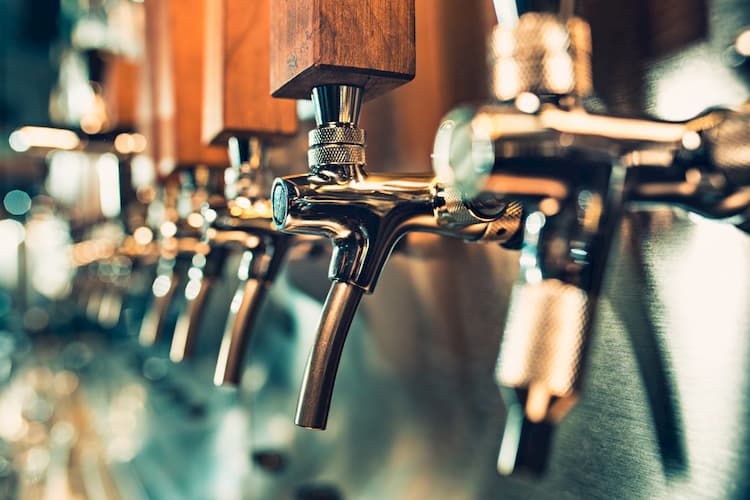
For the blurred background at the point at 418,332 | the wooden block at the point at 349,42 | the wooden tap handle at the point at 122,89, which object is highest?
the wooden tap handle at the point at 122,89

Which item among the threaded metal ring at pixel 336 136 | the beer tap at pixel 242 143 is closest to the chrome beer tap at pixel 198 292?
the beer tap at pixel 242 143

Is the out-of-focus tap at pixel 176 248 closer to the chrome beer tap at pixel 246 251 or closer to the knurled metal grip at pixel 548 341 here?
the chrome beer tap at pixel 246 251

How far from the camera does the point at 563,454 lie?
1.90 ft

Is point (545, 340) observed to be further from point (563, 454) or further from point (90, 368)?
point (90, 368)

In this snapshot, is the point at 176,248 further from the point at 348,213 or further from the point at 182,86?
the point at 348,213

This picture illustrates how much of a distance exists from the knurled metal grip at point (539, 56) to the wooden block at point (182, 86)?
733mm

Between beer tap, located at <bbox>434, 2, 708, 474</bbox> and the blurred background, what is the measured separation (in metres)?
0.03

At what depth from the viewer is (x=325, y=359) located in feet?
1.43

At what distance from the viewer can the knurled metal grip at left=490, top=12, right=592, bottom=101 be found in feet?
0.90

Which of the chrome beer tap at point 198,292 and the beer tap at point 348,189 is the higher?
the beer tap at point 348,189

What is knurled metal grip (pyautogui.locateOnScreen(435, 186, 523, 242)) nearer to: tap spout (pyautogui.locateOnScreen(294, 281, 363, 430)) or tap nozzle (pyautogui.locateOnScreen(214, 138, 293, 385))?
tap spout (pyautogui.locateOnScreen(294, 281, 363, 430))

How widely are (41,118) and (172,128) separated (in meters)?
2.88

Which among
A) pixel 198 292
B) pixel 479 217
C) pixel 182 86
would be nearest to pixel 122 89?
pixel 182 86

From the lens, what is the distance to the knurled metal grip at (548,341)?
270mm
